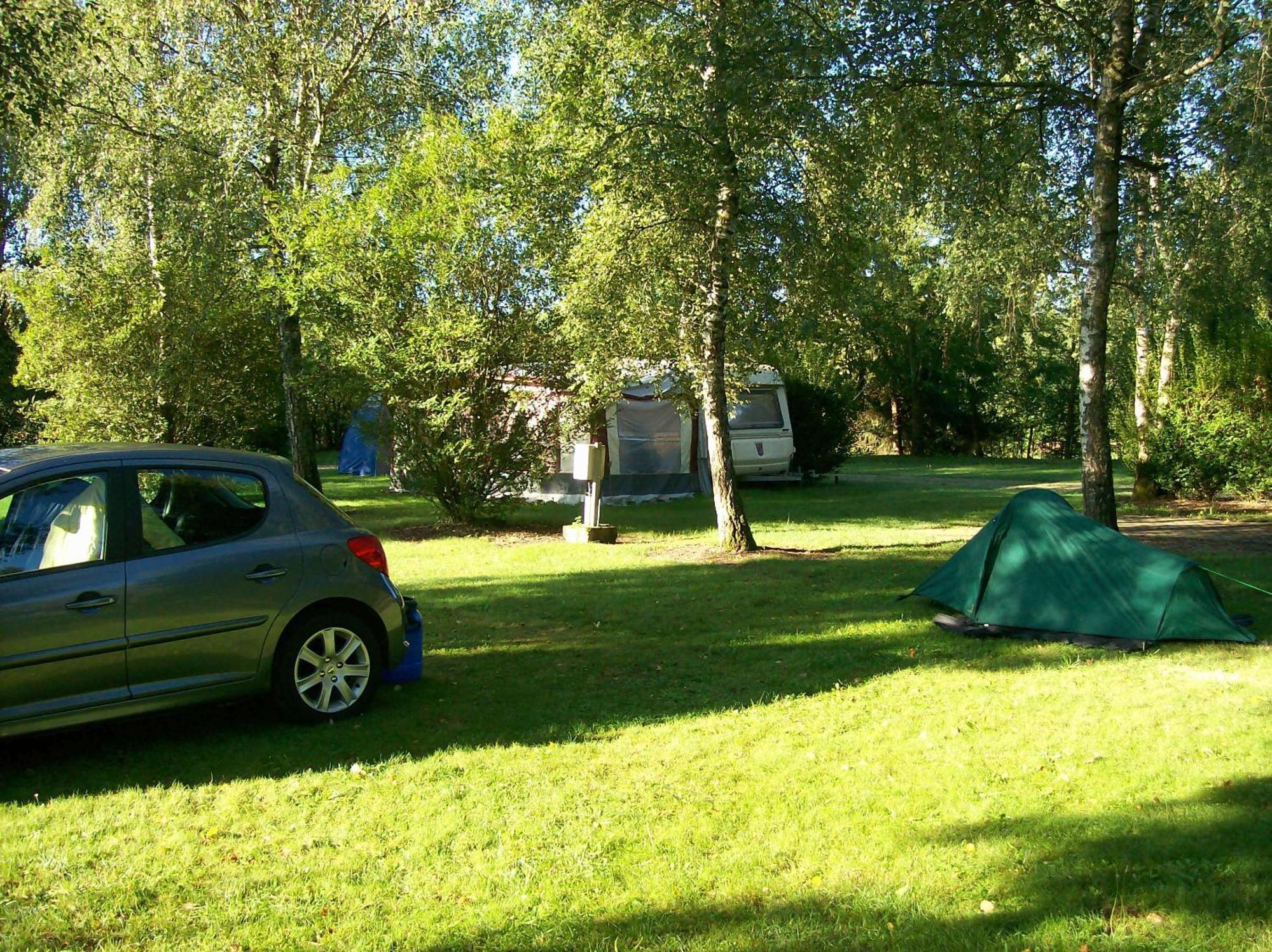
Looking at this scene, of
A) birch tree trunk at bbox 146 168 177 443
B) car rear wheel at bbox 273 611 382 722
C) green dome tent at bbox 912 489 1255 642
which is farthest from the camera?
birch tree trunk at bbox 146 168 177 443

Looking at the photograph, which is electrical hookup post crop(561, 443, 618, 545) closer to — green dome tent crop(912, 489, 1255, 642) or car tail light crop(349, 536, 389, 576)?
green dome tent crop(912, 489, 1255, 642)

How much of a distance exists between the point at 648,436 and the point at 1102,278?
10.8 m

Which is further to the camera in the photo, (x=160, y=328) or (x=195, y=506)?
(x=160, y=328)

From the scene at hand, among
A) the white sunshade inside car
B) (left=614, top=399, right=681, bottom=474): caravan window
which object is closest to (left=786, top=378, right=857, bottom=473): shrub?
(left=614, top=399, right=681, bottom=474): caravan window

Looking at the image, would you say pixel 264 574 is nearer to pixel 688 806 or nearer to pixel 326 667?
pixel 326 667

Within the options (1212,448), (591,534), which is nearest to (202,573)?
(591,534)

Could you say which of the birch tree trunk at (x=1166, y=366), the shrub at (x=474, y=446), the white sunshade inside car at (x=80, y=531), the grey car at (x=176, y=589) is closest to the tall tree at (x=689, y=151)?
the shrub at (x=474, y=446)

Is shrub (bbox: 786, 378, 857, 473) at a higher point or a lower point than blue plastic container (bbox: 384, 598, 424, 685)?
higher

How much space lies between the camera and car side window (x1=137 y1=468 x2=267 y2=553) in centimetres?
502

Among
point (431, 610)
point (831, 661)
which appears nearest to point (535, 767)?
point (831, 661)

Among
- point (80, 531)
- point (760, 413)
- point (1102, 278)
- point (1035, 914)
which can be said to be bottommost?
point (1035, 914)

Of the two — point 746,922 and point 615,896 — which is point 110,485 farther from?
point 746,922

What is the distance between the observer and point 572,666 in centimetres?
688

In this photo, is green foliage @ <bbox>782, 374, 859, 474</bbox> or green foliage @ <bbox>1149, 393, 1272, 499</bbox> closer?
green foliage @ <bbox>1149, 393, 1272, 499</bbox>
